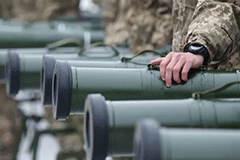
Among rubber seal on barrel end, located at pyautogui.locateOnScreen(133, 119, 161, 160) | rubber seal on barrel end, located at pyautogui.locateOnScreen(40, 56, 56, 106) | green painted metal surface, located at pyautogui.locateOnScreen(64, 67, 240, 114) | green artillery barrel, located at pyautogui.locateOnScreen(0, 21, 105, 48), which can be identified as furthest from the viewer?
green artillery barrel, located at pyautogui.locateOnScreen(0, 21, 105, 48)

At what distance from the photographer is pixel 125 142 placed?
683 mm

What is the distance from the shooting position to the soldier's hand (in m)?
0.90

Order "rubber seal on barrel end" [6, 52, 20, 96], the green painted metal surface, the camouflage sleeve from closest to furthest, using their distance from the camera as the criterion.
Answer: the green painted metal surface
the camouflage sleeve
"rubber seal on barrel end" [6, 52, 20, 96]

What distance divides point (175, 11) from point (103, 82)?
630mm

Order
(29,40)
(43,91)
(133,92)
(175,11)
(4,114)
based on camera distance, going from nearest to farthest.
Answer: (133,92)
(43,91)
(175,11)
(29,40)
(4,114)

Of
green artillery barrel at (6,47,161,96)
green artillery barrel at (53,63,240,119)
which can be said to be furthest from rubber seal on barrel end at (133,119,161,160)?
green artillery barrel at (6,47,161,96)

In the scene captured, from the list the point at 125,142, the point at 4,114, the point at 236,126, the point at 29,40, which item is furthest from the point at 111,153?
the point at 4,114

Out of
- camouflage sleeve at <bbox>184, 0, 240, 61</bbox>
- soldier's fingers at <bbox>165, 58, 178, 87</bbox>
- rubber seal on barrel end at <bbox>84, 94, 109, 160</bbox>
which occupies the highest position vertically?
camouflage sleeve at <bbox>184, 0, 240, 61</bbox>

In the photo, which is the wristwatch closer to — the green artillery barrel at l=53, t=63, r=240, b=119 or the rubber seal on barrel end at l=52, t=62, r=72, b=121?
the green artillery barrel at l=53, t=63, r=240, b=119

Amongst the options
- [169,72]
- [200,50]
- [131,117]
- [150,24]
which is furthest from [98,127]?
[150,24]

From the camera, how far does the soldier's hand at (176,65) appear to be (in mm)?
904

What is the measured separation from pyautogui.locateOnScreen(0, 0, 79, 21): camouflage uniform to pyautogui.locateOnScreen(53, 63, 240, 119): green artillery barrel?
3.48 m

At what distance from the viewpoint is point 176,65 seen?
91 cm

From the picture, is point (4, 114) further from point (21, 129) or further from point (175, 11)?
point (175, 11)
